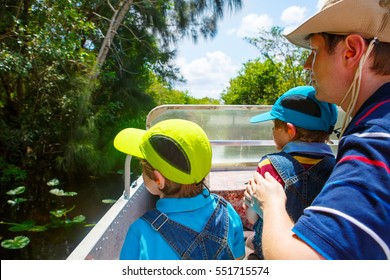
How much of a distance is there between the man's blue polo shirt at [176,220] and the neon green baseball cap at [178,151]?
0.30 ft

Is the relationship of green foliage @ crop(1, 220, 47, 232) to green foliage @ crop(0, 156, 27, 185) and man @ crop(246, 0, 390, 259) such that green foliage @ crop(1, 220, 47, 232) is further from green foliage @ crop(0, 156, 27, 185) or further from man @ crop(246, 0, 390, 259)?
man @ crop(246, 0, 390, 259)

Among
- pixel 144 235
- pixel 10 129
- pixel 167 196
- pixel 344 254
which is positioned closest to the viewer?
pixel 344 254

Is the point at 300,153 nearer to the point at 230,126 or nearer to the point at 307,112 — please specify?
the point at 307,112

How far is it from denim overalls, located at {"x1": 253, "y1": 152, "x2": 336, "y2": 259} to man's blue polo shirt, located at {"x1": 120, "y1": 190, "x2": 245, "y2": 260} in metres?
0.25

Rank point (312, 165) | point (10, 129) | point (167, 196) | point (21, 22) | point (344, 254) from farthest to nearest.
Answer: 1. point (10, 129)
2. point (21, 22)
3. point (312, 165)
4. point (167, 196)
5. point (344, 254)

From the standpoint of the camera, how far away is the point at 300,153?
1428 millimetres

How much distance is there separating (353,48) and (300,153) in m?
0.68

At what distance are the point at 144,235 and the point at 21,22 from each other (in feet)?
19.8

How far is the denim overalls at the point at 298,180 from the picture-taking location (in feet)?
4.33

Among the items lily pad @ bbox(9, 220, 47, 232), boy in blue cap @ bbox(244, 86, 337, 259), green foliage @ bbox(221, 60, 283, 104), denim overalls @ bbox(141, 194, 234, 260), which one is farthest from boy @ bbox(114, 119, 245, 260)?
green foliage @ bbox(221, 60, 283, 104)

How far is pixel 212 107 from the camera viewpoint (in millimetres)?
2809
